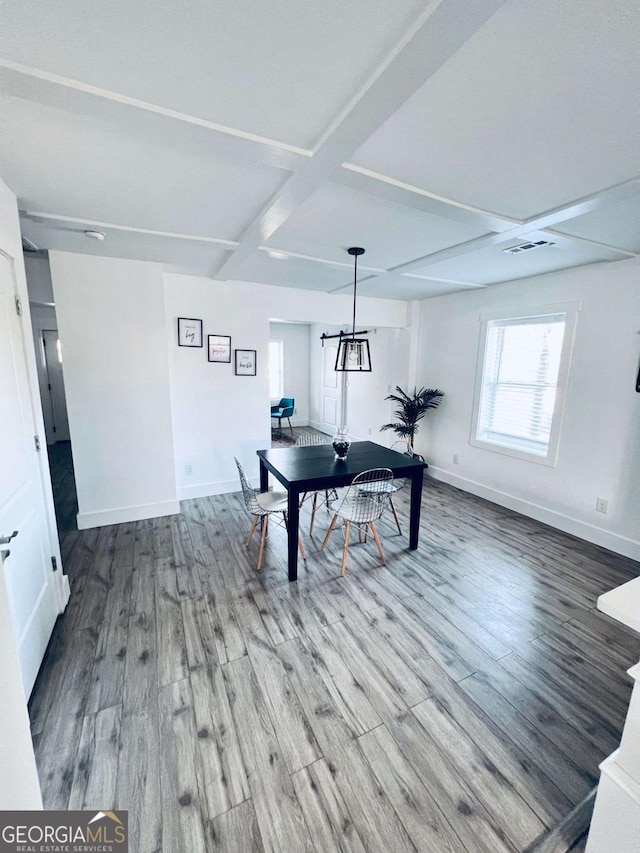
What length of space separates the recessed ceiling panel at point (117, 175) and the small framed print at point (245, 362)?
1819 mm

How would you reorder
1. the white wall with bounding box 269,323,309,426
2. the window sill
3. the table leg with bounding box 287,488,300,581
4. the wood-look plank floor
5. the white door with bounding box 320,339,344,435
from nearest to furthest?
the wood-look plank floor → the table leg with bounding box 287,488,300,581 → the window sill → the white door with bounding box 320,339,344,435 → the white wall with bounding box 269,323,309,426

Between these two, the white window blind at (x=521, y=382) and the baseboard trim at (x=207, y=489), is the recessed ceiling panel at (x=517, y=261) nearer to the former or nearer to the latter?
the white window blind at (x=521, y=382)

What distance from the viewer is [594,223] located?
7.37 ft

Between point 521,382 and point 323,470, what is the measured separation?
264 cm

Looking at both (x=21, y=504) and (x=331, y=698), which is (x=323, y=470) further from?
(x=21, y=504)

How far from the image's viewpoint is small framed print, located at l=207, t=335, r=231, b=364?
13.1ft

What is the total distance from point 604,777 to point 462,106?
224 cm

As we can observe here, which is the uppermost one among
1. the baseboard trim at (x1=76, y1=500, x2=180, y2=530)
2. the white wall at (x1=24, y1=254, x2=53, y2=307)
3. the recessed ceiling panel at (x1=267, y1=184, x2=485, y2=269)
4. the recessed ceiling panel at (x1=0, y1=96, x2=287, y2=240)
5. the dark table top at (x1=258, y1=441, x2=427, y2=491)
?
the recessed ceiling panel at (x1=267, y1=184, x2=485, y2=269)

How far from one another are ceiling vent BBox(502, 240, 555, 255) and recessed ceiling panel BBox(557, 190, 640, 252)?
21 cm

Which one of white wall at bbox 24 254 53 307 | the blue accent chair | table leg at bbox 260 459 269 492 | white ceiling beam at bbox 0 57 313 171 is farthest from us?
the blue accent chair

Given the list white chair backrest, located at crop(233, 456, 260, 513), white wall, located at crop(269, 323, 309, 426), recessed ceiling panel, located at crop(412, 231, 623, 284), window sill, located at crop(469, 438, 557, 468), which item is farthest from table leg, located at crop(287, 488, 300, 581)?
white wall, located at crop(269, 323, 309, 426)

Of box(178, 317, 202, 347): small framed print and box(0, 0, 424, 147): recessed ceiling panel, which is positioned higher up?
box(0, 0, 424, 147): recessed ceiling panel

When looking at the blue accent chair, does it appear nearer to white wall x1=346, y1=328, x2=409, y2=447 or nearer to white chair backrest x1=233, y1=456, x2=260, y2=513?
white wall x1=346, y1=328, x2=409, y2=447

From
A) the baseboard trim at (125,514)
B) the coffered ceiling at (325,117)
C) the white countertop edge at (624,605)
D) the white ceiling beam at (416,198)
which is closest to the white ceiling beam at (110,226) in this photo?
the coffered ceiling at (325,117)
